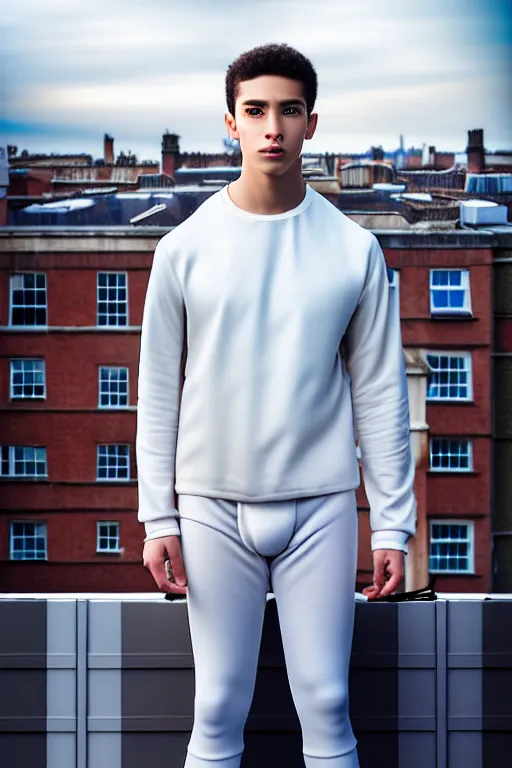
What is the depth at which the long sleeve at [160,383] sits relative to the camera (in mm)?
2566

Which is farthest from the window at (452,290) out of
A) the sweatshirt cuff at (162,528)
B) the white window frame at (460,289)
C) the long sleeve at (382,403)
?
the sweatshirt cuff at (162,528)

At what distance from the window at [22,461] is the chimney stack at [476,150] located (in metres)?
1.64

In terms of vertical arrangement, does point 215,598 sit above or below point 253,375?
below

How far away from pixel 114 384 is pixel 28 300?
0.38 m

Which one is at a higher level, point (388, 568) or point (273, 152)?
point (273, 152)

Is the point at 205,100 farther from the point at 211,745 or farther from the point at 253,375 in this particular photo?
the point at 211,745

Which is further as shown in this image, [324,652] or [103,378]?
[103,378]

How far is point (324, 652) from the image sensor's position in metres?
2.50

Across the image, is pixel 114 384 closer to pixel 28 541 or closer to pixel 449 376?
pixel 28 541

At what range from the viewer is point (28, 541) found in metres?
3.27

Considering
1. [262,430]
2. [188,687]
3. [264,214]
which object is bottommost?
[188,687]

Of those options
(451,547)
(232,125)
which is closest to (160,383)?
(232,125)

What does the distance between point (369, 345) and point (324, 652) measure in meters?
0.77

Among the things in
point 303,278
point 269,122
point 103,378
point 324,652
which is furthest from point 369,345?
point 103,378
